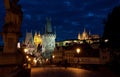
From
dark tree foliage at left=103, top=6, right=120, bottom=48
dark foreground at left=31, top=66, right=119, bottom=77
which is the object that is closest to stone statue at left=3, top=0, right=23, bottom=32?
dark foreground at left=31, top=66, right=119, bottom=77

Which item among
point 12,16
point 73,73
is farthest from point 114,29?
point 12,16

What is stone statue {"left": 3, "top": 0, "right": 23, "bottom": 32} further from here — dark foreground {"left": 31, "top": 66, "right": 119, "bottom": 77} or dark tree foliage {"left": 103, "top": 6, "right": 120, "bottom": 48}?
dark tree foliage {"left": 103, "top": 6, "right": 120, "bottom": 48}

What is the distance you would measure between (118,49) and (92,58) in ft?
85.1

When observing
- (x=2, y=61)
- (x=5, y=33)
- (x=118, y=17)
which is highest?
(x=118, y=17)

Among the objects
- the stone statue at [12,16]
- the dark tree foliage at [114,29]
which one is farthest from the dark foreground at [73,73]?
the dark tree foliage at [114,29]

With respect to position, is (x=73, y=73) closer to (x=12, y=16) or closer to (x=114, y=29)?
(x=12, y=16)

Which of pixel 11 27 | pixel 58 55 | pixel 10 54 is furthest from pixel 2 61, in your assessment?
pixel 58 55

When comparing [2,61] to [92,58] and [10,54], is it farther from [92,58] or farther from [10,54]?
[92,58]

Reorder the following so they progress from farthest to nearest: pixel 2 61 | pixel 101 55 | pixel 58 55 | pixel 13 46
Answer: pixel 58 55
pixel 101 55
pixel 13 46
pixel 2 61

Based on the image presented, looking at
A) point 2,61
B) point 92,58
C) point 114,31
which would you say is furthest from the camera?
point 92,58

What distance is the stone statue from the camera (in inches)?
1208

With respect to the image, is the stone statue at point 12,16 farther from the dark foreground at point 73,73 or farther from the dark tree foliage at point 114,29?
the dark tree foliage at point 114,29

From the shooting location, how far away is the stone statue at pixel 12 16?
30.7 meters

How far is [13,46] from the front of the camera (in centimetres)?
3148
